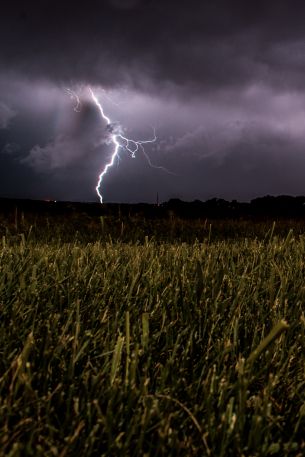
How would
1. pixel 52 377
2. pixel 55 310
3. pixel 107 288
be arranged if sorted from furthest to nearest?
pixel 107 288
pixel 55 310
pixel 52 377

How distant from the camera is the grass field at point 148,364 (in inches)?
41.0

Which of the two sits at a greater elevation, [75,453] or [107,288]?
[107,288]

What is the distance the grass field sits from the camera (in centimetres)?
104

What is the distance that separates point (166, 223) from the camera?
28.2 ft

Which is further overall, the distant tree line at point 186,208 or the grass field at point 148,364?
the distant tree line at point 186,208

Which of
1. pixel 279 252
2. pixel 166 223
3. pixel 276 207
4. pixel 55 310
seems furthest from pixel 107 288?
pixel 276 207

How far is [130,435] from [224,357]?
1.69 feet

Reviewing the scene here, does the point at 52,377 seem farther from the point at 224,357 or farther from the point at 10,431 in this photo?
the point at 224,357

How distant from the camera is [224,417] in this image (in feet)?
3.53

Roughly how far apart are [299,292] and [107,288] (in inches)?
32.0

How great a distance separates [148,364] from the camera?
132cm

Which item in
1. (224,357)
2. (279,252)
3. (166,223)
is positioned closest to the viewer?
(224,357)

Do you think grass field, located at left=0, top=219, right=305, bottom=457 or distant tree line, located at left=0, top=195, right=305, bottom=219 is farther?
distant tree line, located at left=0, top=195, right=305, bottom=219

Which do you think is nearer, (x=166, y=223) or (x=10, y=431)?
(x=10, y=431)
